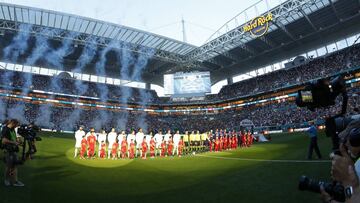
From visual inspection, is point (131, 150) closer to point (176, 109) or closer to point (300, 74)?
point (300, 74)

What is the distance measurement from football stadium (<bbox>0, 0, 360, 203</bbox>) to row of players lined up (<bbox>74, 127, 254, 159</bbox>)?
0.32ft

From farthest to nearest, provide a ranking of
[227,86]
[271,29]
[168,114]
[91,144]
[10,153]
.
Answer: [168,114]
[227,86]
[271,29]
[91,144]
[10,153]

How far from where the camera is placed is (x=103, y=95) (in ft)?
174

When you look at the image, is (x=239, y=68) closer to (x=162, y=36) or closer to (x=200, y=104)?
Result: (x=200, y=104)

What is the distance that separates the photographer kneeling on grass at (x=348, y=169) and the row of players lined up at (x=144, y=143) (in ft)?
48.8

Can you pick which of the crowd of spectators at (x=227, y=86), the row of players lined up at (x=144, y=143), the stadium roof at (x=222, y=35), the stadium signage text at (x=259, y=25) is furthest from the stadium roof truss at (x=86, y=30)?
the row of players lined up at (x=144, y=143)

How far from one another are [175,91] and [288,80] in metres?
20.5

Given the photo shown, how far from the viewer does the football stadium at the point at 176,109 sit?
688 cm

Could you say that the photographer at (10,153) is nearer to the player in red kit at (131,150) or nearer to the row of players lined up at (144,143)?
the row of players lined up at (144,143)

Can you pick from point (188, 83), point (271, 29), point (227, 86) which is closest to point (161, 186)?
point (271, 29)

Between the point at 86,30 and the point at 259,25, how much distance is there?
22.0 m

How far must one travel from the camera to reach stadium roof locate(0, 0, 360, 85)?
98.3ft

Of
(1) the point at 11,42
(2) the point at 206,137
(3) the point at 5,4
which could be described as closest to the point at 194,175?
(2) the point at 206,137

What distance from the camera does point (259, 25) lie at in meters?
28.2
